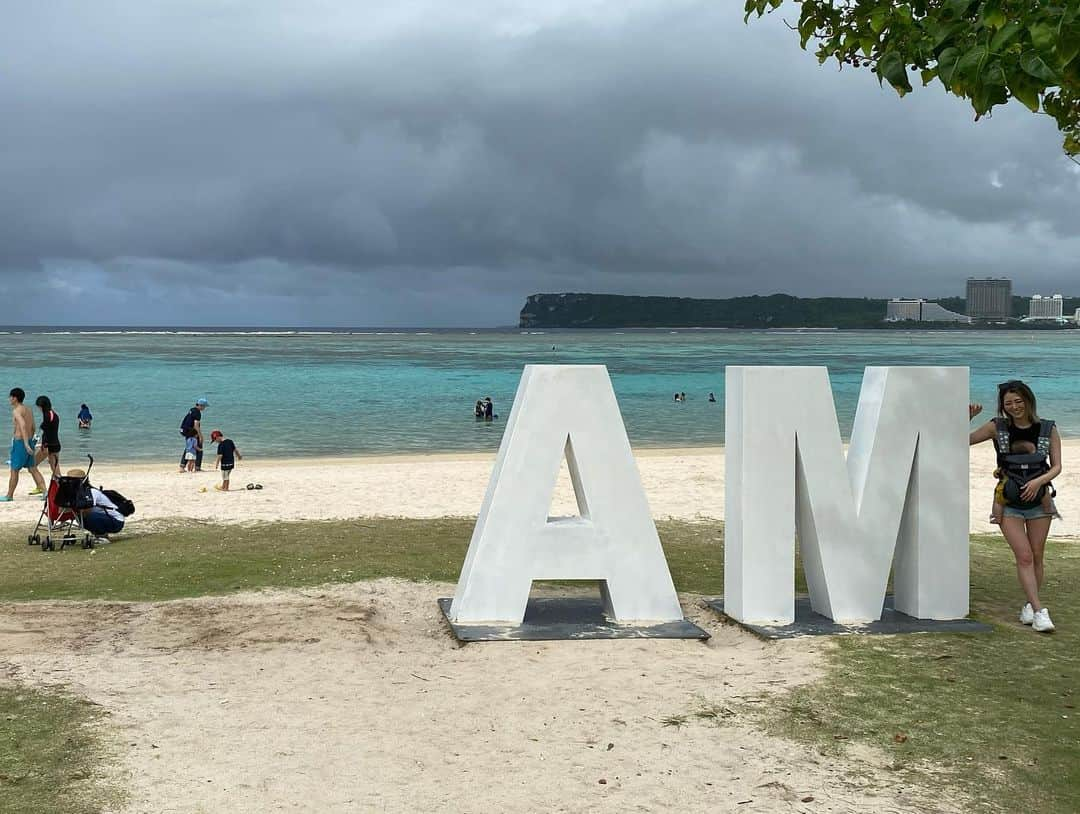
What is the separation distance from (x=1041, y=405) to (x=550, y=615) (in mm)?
51388

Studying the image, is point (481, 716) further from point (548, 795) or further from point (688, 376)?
point (688, 376)

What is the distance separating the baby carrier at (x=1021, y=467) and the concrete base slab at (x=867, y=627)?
3.60ft

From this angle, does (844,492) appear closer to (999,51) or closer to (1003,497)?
(1003,497)

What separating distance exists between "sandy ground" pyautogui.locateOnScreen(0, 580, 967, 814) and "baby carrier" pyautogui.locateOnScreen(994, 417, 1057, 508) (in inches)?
78.3

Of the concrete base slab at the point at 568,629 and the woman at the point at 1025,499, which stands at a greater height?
the woman at the point at 1025,499

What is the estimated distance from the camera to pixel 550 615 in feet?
31.2

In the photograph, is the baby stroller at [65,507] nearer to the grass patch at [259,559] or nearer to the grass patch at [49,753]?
the grass patch at [259,559]

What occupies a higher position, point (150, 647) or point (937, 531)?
point (937, 531)

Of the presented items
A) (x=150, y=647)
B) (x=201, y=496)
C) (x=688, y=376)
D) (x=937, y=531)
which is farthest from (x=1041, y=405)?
(x=150, y=647)

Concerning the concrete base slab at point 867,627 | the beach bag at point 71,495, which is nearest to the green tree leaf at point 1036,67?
the concrete base slab at point 867,627

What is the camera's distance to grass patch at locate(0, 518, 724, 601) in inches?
420

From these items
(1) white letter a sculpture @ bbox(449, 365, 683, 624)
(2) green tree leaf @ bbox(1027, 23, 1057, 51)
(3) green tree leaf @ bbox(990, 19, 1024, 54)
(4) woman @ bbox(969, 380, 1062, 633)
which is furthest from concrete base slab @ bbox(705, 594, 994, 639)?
(2) green tree leaf @ bbox(1027, 23, 1057, 51)

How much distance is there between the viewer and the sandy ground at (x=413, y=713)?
561 centimetres

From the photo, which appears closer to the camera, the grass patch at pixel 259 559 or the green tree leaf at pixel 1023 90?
the green tree leaf at pixel 1023 90
